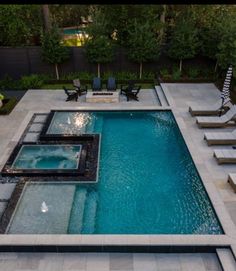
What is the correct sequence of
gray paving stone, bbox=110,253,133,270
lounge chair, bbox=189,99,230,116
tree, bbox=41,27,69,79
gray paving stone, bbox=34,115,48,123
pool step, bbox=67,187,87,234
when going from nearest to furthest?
1. gray paving stone, bbox=110,253,133,270
2. pool step, bbox=67,187,87,234
3. lounge chair, bbox=189,99,230,116
4. gray paving stone, bbox=34,115,48,123
5. tree, bbox=41,27,69,79

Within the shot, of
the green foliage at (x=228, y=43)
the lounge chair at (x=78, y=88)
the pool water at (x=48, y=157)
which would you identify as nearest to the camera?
the pool water at (x=48, y=157)

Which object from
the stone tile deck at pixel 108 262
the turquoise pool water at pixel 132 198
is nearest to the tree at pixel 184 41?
the turquoise pool water at pixel 132 198

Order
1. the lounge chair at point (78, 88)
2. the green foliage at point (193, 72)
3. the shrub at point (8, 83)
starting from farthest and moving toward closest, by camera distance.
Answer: the green foliage at point (193, 72), the shrub at point (8, 83), the lounge chair at point (78, 88)

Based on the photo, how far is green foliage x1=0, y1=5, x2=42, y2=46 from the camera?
22578 mm

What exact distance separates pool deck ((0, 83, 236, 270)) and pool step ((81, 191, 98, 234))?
585 mm

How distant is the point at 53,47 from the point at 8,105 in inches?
240

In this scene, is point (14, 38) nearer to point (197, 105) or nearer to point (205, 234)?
point (197, 105)

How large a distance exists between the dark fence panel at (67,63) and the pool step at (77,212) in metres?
14.1

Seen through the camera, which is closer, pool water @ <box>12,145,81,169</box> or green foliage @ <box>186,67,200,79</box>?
pool water @ <box>12,145,81,169</box>

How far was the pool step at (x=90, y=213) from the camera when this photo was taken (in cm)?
927

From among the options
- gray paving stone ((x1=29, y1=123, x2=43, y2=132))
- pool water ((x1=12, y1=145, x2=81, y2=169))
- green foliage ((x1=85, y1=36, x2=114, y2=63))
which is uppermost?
green foliage ((x1=85, y1=36, x2=114, y2=63))

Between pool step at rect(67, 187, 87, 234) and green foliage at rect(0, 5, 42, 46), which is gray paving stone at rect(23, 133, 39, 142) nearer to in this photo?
pool step at rect(67, 187, 87, 234)

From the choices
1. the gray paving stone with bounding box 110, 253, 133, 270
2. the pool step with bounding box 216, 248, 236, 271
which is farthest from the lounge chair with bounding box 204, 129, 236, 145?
the gray paving stone with bounding box 110, 253, 133, 270

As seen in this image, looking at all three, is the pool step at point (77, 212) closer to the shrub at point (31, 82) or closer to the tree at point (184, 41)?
the shrub at point (31, 82)
